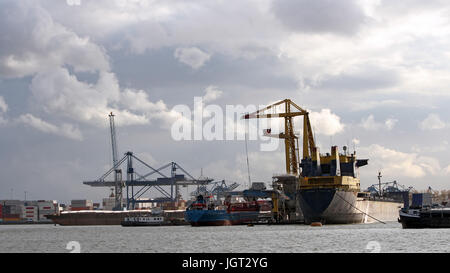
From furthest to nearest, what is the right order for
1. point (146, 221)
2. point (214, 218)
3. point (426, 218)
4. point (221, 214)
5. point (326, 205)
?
point (146, 221), point (221, 214), point (214, 218), point (326, 205), point (426, 218)

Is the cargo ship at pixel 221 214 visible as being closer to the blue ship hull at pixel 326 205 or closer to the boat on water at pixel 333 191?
the boat on water at pixel 333 191

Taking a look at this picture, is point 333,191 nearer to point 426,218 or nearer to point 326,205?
point 326,205

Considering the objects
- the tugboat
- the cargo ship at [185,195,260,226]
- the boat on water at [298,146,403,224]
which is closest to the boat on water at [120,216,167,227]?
the cargo ship at [185,195,260,226]

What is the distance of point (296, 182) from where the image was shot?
144000 mm

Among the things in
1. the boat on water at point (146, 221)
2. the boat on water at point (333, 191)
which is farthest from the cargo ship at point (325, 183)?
the boat on water at point (146, 221)

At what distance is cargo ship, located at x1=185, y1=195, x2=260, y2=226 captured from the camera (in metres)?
141

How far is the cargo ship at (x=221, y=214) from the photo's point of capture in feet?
464

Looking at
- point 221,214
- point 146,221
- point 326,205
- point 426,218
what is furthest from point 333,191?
point 146,221

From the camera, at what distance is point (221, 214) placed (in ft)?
467

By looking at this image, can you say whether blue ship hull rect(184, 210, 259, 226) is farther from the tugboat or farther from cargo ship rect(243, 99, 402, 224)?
the tugboat
